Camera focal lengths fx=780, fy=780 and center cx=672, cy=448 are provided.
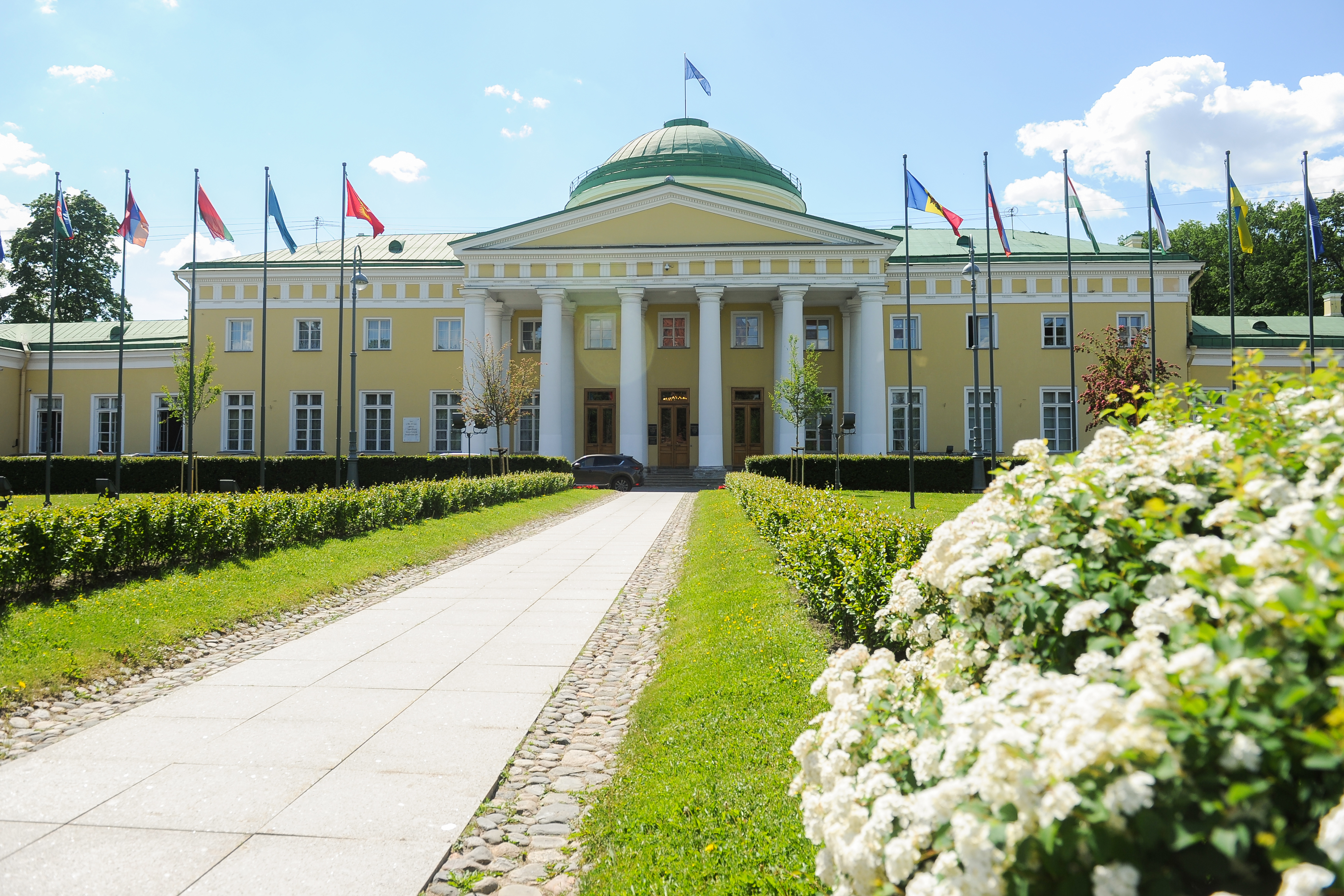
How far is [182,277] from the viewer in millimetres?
40281

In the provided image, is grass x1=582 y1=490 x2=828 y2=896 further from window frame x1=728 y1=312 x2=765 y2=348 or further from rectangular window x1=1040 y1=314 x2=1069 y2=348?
rectangular window x1=1040 y1=314 x2=1069 y2=348

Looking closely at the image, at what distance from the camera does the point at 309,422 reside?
3947cm

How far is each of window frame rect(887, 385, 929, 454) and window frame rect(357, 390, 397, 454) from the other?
80.3 ft

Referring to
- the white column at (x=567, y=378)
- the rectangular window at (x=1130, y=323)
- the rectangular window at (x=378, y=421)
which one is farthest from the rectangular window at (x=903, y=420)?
the rectangular window at (x=378, y=421)

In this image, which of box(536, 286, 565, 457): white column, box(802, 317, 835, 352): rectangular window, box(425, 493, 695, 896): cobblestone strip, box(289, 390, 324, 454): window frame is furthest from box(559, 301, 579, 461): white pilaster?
box(425, 493, 695, 896): cobblestone strip

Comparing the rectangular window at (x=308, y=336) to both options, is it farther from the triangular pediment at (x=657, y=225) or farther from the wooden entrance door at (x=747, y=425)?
the wooden entrance door at (x=747, y=425)

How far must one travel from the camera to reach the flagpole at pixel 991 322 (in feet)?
82.9

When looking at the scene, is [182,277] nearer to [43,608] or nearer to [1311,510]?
[43,608]

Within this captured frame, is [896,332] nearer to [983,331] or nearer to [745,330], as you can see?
[983,331]

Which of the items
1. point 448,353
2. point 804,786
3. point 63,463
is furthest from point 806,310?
point 804,786

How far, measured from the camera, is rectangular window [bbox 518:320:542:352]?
39656mm

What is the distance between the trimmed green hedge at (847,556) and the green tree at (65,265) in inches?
2511

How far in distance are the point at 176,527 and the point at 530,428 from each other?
1131 inches

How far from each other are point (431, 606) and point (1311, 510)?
872 cm
